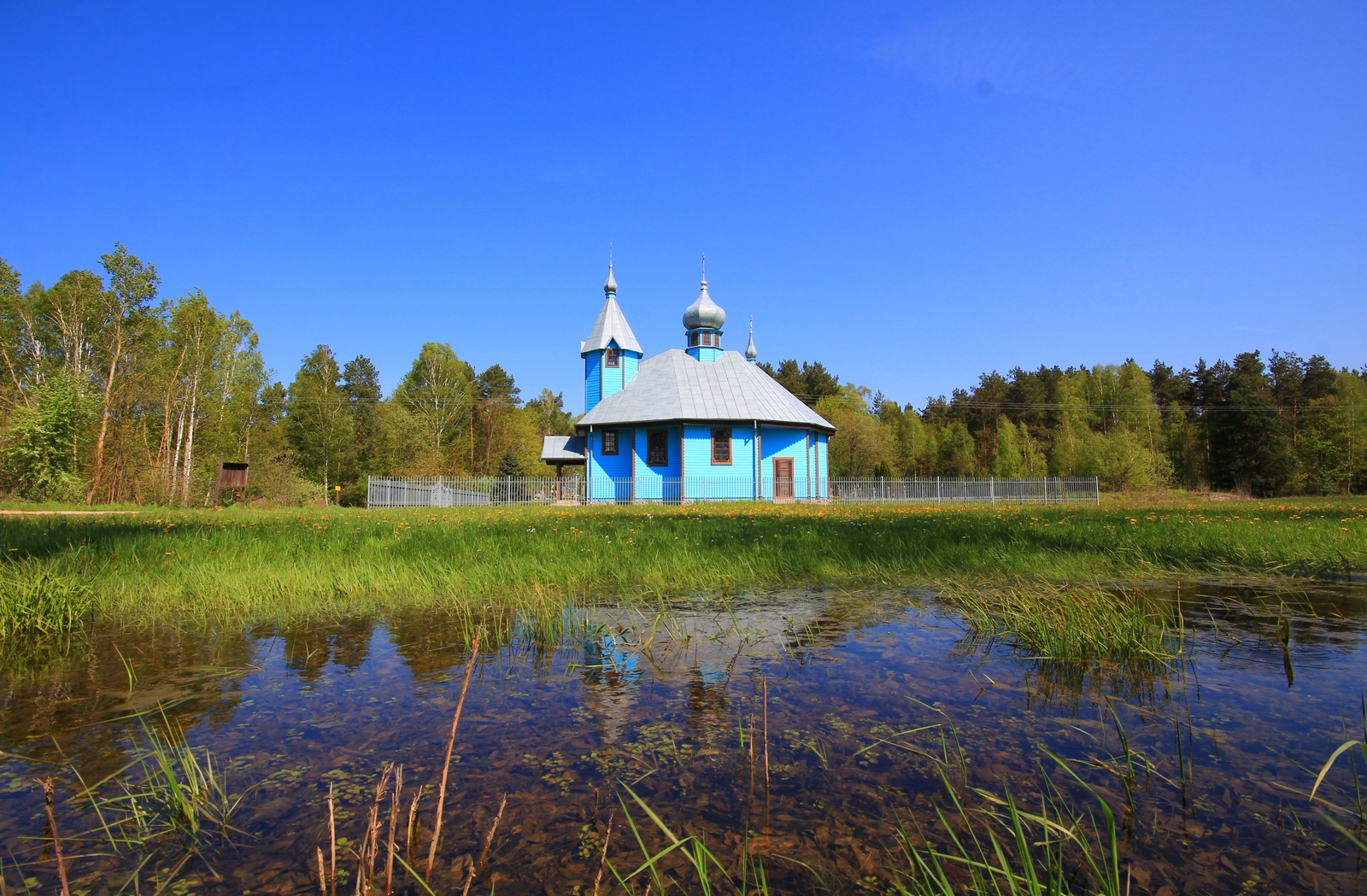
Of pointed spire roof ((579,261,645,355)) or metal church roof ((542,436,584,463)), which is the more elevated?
pointed spire roof ((579,261,645,355))

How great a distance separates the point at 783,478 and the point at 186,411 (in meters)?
33.8

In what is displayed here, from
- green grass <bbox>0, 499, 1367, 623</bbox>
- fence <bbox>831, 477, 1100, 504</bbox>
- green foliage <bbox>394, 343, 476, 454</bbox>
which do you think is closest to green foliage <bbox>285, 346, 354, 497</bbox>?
green foliage <bbox>394, 343, 476, 454</bbox>

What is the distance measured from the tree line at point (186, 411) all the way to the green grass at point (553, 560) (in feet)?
62.1

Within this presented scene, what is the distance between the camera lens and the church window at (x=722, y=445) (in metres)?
30.8

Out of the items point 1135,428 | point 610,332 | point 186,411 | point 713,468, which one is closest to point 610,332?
point 610,332

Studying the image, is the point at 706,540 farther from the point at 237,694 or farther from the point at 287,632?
the point at 237,694

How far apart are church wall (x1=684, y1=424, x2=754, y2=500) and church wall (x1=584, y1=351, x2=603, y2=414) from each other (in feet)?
21.7

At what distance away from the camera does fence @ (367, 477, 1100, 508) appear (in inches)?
1176

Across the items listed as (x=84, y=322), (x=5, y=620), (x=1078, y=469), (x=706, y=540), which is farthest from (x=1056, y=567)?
(x=1078, y=469)

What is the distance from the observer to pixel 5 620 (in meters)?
5.14

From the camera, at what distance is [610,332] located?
1350 inches

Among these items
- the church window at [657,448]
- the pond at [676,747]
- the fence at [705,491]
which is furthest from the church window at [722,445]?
the pond at [676,747]

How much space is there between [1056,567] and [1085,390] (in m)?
64.5

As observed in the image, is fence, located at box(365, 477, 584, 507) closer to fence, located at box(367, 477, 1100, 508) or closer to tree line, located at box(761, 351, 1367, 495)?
fence, located at box(367, 477, 1100, 508)
